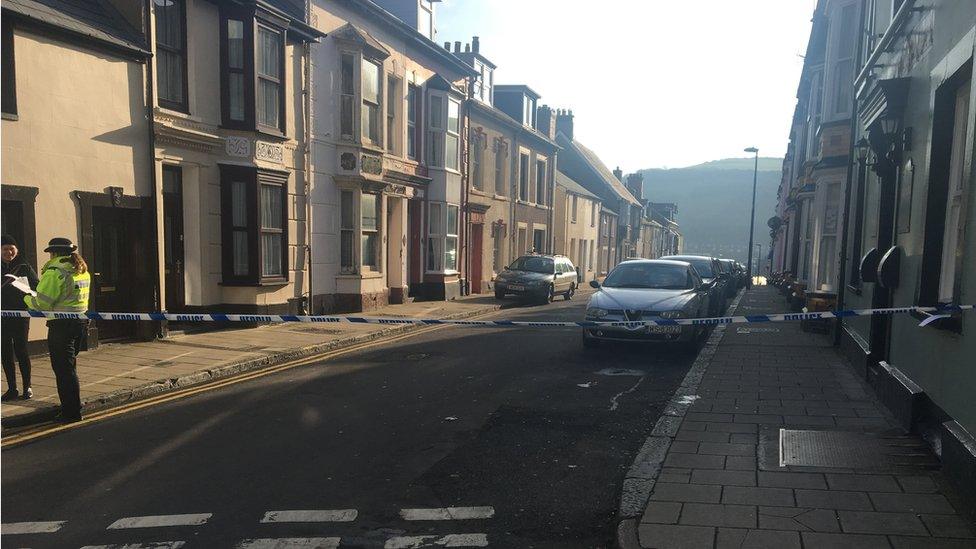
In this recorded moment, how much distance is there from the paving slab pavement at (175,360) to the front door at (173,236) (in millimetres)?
773

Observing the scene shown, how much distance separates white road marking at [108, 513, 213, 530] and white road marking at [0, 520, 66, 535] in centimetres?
36

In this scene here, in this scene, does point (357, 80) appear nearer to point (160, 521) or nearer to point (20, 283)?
point (20, 283)

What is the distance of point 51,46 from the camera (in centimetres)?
956

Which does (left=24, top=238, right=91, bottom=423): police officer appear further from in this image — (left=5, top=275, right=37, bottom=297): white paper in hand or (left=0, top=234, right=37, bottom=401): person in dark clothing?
(left=0, top=234, right=37, bottom=401): person in dark clothing

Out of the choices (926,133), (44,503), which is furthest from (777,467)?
(44,503)

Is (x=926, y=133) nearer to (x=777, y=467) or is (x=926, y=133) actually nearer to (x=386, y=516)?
(x=777, y=467)

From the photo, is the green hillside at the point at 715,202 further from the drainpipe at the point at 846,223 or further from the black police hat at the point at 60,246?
the black police hat at the point at 60,246

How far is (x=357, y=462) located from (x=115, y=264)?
7769 millimetres

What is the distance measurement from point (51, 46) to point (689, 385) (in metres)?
10.5

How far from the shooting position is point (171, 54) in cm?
1187

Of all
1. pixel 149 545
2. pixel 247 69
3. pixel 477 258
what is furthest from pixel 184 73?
pixel 477 258

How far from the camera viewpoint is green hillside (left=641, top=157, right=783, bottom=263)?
135m

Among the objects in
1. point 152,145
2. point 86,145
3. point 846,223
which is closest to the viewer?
point 86,145

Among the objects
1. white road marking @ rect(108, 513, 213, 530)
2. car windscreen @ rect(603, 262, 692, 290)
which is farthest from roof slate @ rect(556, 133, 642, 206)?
white road marking @ rect(108, 513, 213, 530)
